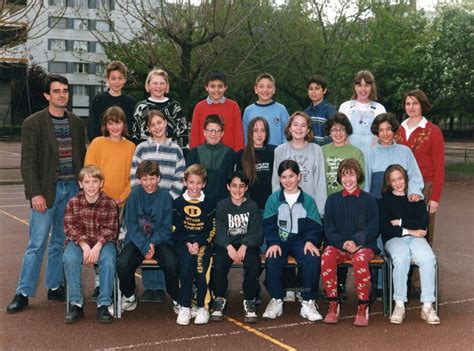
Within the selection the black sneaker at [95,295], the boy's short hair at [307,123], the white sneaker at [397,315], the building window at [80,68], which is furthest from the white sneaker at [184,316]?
the building window at [80,68]

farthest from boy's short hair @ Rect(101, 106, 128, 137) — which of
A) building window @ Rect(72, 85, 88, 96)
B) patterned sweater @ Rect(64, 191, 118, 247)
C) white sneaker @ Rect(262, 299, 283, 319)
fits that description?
building window @ Rect(72, 85, 88, 96)

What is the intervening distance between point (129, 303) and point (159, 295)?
0.52m

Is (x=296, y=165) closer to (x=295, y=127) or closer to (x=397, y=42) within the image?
(x=295, y=127)

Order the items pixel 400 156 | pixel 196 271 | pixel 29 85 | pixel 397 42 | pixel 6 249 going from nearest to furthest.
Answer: pixel 196 271 < pixel 400 156 < pixel 6 249 < pixel 397 42 < pixel 29 85

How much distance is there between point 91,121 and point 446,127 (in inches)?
2350

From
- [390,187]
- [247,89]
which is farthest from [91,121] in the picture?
[247,89]

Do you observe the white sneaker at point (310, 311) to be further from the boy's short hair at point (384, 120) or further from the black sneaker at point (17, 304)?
the black sneaker at point (17, 304)

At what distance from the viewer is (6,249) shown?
952 cm

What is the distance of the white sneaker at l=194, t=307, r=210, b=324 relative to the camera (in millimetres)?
5770

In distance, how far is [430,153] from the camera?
6.79 metres

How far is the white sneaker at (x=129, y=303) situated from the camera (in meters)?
6.21

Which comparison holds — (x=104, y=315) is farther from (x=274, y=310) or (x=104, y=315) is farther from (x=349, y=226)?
(x=349, y=226)

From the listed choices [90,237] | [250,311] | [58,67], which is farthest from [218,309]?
[58,67]

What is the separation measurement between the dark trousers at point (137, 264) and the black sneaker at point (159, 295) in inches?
22.2
